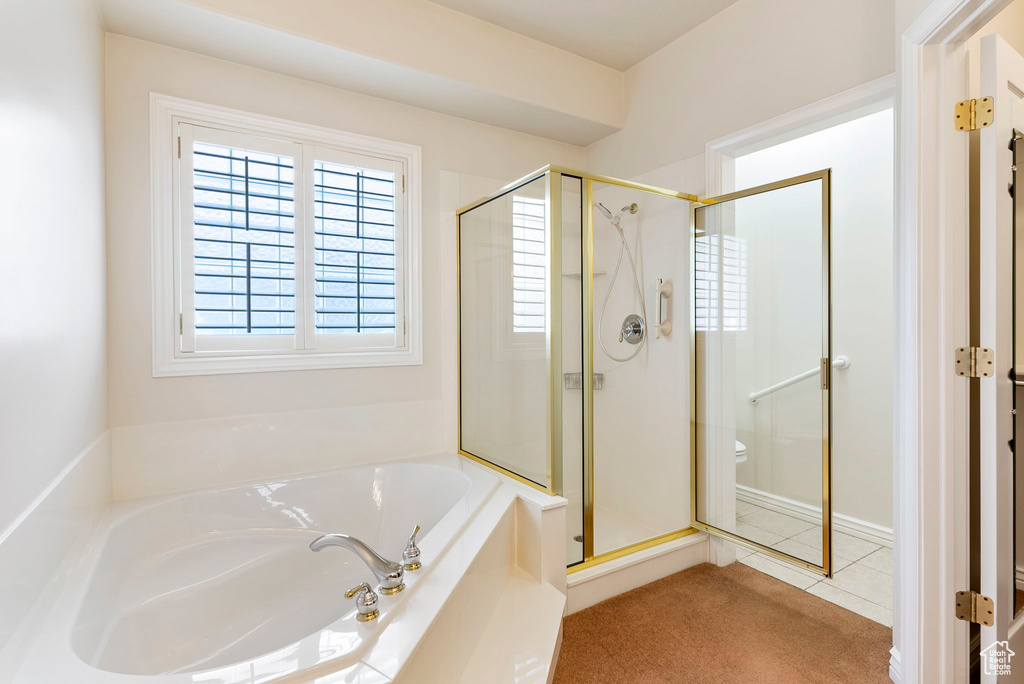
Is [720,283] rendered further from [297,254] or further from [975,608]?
[297,254]

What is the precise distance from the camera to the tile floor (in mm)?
2057

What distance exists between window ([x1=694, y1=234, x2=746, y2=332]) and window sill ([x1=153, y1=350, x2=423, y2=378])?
1.48 metres

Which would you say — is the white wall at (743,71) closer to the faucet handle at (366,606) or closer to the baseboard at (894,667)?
the baseboard at (894,667)

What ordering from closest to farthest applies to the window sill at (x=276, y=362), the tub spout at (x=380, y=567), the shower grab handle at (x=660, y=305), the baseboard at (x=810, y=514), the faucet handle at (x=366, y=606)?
the faucet handle at (x=366, y=606) < the tub spout at (x=380, y=567) < the baseboard at (x=810, y=514) < the window sill at (x=276, y=362) < the shower grab handle at (x=660, y=305)

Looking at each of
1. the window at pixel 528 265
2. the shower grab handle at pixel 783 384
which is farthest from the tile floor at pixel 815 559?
the window at pixel 528 265

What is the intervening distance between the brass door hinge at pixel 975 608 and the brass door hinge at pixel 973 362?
0.65 metres

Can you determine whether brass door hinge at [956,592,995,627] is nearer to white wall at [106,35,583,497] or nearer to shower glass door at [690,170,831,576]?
shower glass door at [690,170,831,576]

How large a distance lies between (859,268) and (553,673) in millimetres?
2835

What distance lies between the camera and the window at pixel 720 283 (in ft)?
7.47

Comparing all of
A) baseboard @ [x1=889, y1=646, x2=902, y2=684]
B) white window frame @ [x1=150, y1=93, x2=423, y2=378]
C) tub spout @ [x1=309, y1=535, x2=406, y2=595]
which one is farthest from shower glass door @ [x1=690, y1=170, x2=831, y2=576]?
tub spout @ [x1=309, y1=535, x2=406, y2=595]

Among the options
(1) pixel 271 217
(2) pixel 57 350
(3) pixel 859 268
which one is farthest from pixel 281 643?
(3) pixel 859 268

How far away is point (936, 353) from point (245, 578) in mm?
2493

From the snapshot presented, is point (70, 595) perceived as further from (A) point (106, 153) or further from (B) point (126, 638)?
(A) point (106, 153)

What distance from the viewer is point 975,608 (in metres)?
1.49
